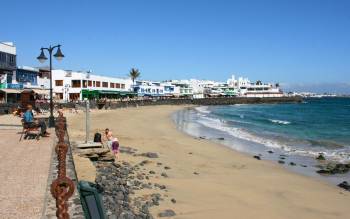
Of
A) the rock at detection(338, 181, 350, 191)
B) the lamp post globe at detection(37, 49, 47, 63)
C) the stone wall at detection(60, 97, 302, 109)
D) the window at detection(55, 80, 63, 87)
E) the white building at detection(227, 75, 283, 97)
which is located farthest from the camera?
the white building at detection(227, 75, 283, 97)

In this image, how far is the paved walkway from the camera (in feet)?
23.2

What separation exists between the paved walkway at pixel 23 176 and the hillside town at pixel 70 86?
79.5 ft

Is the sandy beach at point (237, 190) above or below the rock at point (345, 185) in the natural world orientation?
above

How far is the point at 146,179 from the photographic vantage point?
13586 millimetres

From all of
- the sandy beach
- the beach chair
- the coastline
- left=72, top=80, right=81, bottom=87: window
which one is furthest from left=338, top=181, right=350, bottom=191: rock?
left=72, top=80, right=81, bottom=87: window

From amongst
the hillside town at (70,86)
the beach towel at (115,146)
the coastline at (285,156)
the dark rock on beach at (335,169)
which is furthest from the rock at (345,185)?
the hillside town at (70,86)

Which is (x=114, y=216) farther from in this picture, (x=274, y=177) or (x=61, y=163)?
(x=274, y=177)

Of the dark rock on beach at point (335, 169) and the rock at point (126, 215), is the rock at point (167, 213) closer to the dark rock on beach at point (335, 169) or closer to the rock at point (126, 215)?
the rock at point (126, 215)

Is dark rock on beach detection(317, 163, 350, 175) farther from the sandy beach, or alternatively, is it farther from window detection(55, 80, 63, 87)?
window detection(55, 80, 63, 87)

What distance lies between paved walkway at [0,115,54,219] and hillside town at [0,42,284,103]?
24.2 m

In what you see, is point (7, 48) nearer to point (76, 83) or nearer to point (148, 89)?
point (76, 83)

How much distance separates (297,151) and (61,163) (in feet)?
78.4

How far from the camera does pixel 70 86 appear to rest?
249 feet

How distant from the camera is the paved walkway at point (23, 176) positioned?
7.06 metres
